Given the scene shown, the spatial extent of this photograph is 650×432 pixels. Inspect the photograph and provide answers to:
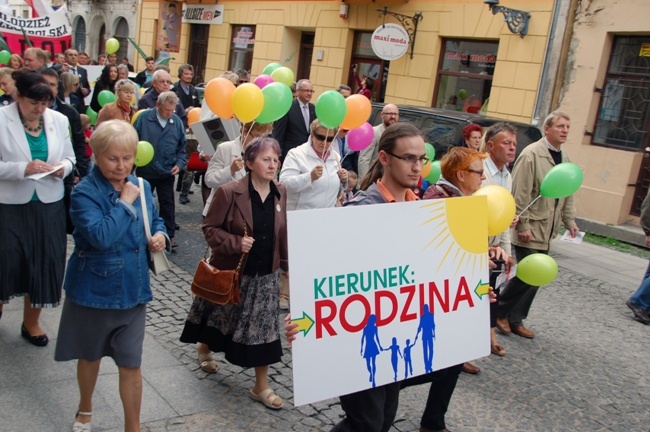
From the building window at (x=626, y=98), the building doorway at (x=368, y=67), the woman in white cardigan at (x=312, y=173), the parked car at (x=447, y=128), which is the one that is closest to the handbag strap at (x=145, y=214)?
the woman in white cardigan at (x=312, y=173)

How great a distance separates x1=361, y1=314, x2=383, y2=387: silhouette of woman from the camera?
2828 mm

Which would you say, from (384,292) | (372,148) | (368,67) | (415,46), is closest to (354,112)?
(372,148)

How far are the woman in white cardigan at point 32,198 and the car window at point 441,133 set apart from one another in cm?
516

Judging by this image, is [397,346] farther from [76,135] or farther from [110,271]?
[76,135]

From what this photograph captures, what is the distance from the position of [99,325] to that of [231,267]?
3.10 feet

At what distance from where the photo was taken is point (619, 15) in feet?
36.0

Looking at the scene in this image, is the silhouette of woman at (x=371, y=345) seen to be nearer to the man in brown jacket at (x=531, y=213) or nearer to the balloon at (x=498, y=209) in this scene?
the balloon at (x=498, y=209)

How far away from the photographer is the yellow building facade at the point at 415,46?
12.6 metres

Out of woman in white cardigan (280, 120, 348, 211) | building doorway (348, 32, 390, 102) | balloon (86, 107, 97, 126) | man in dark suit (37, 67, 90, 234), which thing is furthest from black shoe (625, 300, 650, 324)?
building doorway (348, 32, 390, 102)

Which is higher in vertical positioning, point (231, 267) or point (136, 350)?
point (231, 267)

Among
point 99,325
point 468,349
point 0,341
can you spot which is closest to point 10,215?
point 0,341

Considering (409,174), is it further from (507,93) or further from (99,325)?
(507,93)

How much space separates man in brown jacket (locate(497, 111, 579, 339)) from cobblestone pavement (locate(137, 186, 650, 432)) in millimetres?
251

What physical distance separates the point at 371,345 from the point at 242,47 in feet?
61.3
